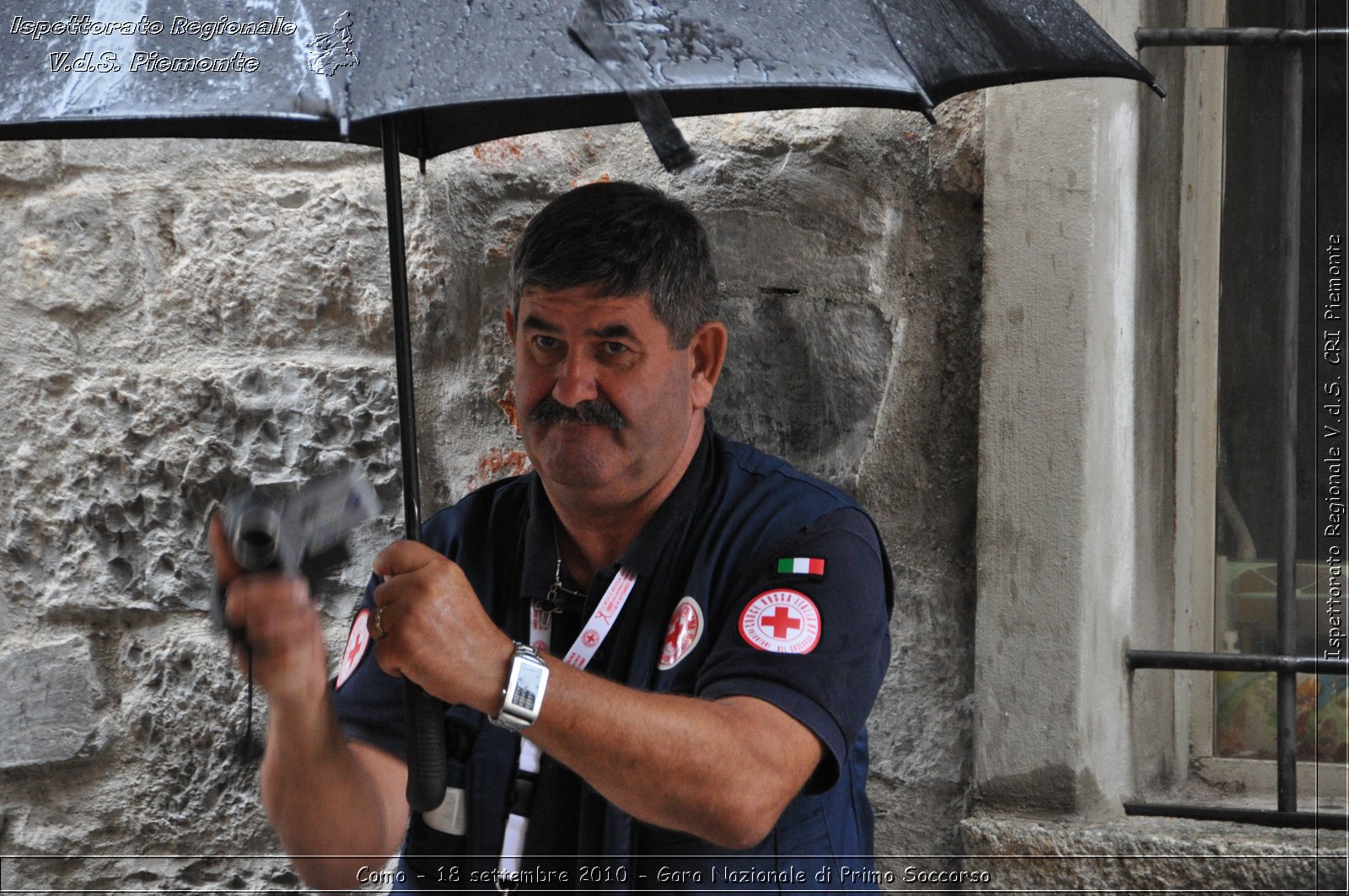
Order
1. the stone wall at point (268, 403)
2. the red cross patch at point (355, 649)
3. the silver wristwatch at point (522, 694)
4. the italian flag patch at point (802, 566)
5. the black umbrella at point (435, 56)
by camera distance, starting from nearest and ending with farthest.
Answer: the black umbrella at point (435, 56) < the silver wristwatch at point (522, 694) < the italian flag patch at point (802, 566) < the red cross patch at point (355, 649) < the stone wall at point (268, 403)

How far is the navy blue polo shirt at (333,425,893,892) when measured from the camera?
146 centimetres

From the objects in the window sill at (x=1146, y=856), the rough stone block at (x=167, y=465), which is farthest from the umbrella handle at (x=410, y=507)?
the window sill at (x=1146, y=856)

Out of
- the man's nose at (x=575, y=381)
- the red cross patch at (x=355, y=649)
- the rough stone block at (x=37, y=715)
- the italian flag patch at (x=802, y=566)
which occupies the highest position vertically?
the man's nose at (x=575, y=381)

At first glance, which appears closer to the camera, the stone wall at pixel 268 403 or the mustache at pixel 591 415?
the mustache at pixel 591 415

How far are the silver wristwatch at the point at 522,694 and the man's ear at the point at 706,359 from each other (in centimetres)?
52

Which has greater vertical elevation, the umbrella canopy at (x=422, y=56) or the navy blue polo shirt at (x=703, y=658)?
the umbrella canopy at (x=422, y=56)

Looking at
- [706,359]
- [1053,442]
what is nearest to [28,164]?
[706,359]

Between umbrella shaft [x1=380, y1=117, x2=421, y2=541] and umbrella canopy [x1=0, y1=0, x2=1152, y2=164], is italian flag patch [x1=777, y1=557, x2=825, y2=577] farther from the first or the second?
umbrella canopy [x1=0, y1=0, x2=1152, y2=164]

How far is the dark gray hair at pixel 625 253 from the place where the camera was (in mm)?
1607

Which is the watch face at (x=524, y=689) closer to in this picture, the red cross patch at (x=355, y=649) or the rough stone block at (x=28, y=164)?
the red cross patch at (x=355, y=649)

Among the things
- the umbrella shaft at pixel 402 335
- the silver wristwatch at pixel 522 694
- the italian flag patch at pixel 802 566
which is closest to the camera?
the silver wristwatch at pixel 522 694

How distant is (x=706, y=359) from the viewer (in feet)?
5.64

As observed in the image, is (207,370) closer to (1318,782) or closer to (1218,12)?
(1218,12)

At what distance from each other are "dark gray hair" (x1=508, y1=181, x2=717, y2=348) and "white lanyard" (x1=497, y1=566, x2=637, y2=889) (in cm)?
32
